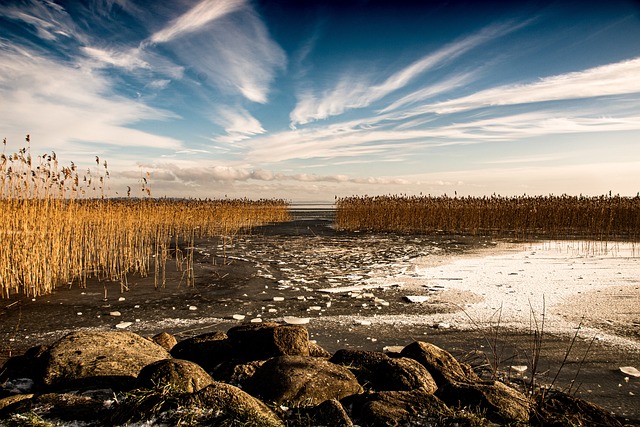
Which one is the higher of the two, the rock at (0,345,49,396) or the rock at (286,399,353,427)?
the rock at (286,399,353,427)

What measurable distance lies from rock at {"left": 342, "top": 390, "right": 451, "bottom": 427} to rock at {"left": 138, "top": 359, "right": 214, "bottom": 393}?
3.76 ft

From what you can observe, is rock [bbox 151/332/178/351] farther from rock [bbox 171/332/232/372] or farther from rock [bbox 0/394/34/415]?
rock [bbox 0/394/34/415]

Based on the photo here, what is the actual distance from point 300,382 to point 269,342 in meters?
0.90

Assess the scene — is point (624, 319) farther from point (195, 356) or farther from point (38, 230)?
point (38, 230)

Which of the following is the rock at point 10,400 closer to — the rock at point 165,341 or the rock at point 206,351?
the rock at point 206,351

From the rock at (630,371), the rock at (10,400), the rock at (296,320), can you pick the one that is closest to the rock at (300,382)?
the rock at (10,400)

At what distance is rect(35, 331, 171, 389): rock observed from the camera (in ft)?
10.7

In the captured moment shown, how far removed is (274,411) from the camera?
286 cm

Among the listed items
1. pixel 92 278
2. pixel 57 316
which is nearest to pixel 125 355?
pixel 57 316

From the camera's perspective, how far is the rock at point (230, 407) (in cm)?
261

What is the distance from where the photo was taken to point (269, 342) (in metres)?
3.91

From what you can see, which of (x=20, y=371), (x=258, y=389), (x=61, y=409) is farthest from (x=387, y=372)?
(x=20, y=371)

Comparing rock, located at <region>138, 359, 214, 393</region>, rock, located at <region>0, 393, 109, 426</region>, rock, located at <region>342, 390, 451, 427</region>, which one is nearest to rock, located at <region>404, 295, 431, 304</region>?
rock, located at <region>342, 390, 451, 427</region>

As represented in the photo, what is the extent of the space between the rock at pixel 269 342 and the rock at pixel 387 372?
1.30ft
